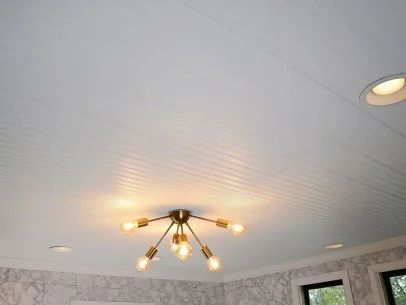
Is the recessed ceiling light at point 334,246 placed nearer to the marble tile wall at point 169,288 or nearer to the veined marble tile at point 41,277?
the marble tile wall at point 169,288

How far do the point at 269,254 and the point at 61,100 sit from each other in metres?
3.27

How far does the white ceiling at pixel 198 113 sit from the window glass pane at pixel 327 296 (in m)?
1.66

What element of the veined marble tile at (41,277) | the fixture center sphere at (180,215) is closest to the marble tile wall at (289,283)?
the veined marble tile at (41,277)

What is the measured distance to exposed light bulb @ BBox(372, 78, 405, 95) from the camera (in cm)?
157

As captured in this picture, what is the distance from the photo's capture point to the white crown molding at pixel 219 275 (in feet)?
12.9

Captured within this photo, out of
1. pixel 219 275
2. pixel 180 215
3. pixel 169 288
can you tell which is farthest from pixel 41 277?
pixel 219 275

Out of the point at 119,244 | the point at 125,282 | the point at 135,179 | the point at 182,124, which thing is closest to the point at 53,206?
the point at 135,179

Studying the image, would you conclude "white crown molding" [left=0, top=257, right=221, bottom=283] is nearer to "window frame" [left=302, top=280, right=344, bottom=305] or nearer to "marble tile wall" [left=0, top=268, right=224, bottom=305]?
"marble tile wall" [left=0, top=268, right=224, bottom=305]

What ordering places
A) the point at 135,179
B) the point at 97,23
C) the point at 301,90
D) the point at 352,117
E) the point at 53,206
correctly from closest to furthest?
1. the point at 97,23
2. the point at 301,90
3. the point at 352,117
4. the point at 135,179
5. the point at 53,206

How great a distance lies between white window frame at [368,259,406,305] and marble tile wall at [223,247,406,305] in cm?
4

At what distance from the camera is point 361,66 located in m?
1.43

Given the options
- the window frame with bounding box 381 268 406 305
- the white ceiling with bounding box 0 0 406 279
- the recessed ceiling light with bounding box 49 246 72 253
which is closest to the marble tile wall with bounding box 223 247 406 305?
the window frame with bounding box 381 268 406 305

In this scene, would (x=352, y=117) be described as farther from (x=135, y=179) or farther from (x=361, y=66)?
(x=135, y=179)

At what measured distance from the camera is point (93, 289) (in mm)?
4422
